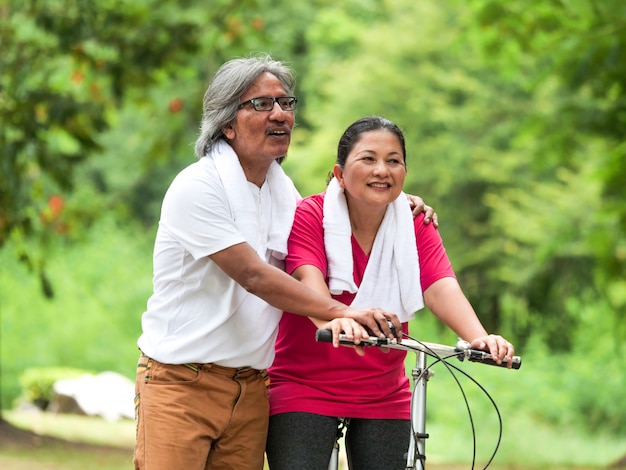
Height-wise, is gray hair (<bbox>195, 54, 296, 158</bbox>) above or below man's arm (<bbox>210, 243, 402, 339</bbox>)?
above

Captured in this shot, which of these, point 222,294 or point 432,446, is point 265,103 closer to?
point 222,294

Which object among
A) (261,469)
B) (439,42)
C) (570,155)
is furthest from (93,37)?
(439,42)

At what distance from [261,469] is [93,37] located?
6.47 metres

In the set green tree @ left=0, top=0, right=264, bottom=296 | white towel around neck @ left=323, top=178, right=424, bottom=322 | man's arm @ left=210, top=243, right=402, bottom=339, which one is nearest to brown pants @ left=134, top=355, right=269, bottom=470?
man's arm @ left=210, top=243, right=402, bottom=339

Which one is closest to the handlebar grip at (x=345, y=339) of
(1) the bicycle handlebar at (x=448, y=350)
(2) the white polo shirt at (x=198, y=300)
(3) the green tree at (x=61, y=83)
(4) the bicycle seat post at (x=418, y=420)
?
(1) the bicycle handlebar at (x=448, y=350)

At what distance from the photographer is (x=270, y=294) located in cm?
332

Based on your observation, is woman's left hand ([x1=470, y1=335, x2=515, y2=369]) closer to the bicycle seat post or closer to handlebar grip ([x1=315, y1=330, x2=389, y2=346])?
the bicycle seat post

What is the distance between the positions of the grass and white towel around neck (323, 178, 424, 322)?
223 inches

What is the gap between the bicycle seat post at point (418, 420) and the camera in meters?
3.30

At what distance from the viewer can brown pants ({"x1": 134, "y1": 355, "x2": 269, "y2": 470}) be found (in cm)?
341

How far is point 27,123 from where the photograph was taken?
875cm

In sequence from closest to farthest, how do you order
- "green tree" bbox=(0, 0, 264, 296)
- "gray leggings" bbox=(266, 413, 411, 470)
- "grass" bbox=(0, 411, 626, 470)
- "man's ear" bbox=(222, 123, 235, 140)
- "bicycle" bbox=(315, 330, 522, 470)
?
1. "bicycle" bbox=(315, 330, 522, 470)
2. "gray leggings" bbox=(266, 413, 411, 470)
3. "man's ear" bbox=(222, 123, 235, 140)
4. "green tree" bbox=(0, 0, 264, 296)
5. "grass" bbox=(0, 411, 626, 470)

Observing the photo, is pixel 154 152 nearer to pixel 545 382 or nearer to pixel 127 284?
pixel 545 382

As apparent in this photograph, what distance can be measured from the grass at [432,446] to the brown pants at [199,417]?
5395 millimetres
